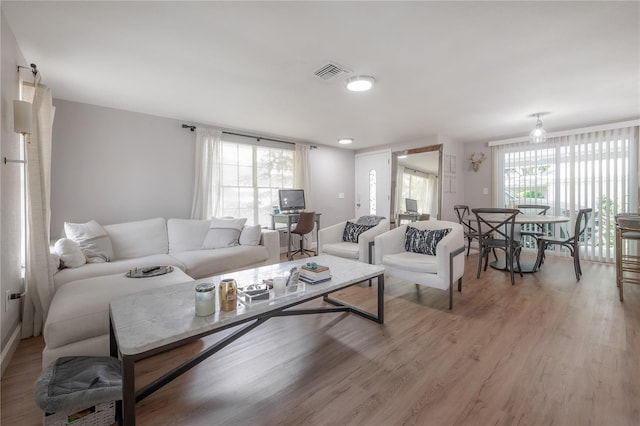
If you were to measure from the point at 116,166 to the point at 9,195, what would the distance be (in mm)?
1764

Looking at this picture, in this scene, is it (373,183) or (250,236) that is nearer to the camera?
(250,236)

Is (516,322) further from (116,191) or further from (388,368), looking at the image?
(116,191)

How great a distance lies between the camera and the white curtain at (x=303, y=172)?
538 cm

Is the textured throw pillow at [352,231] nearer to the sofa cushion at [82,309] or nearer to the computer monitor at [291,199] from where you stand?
the computer monitor at [291,199]

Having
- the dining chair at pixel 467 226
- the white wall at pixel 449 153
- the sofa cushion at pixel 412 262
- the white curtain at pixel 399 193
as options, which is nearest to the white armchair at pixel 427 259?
the sofa cushion at pixel 412 262

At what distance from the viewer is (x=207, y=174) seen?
13.8ft

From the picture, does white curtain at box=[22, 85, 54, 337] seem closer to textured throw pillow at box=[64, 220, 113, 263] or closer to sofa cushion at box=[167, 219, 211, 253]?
textured throw pillow at box=[64, 220, 113, 263]

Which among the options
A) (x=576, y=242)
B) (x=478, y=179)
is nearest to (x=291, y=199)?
(x=478, y=179)

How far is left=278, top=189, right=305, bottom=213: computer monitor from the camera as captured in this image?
4.88m

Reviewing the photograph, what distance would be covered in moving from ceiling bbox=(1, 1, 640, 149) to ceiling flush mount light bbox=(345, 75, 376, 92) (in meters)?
0.09

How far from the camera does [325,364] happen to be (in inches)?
69.6

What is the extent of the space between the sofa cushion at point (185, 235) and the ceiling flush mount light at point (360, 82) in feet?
8.37

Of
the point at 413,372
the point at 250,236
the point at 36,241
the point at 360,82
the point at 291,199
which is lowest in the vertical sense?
the point at 413,372

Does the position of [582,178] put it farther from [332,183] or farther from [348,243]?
[332,183]
